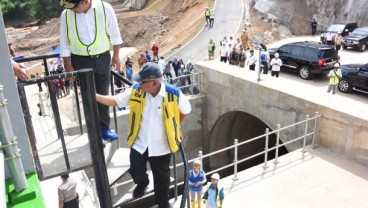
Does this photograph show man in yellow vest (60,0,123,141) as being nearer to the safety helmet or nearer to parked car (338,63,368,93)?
the safety helmet

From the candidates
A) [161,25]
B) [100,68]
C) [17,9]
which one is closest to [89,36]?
[100,68]

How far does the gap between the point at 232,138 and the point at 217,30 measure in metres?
15.0

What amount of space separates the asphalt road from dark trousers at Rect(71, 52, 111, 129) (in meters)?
19.0

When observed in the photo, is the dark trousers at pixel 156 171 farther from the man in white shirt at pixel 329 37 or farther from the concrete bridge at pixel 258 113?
the man in white shirt at pixel 329 37

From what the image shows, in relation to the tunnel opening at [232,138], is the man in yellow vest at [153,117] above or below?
above

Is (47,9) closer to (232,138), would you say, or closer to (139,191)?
(232,138)

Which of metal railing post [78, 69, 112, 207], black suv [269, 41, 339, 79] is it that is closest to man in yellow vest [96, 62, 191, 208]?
metal railing post [78, 69, 112, 207]

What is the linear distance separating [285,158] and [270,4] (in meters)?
23.1

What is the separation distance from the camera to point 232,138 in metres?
15.1

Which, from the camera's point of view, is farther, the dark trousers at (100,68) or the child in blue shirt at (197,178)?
the child in blue shirt at (197,178)

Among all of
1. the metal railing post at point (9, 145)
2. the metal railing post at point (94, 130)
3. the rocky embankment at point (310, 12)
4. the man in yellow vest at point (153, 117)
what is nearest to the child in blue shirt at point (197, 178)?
the man in yellow vest at point (153, 117)

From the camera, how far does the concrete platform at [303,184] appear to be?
716cm

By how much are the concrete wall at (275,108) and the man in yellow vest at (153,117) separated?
5.65 metres

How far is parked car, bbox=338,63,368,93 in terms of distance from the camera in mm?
13984
